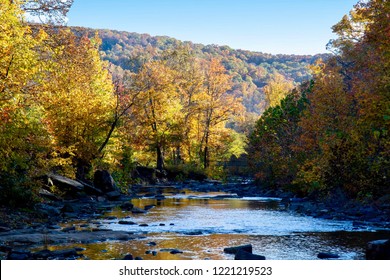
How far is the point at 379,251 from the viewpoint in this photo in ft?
42.6

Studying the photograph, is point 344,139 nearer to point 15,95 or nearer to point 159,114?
point 15,95

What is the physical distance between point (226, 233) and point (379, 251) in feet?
24.6

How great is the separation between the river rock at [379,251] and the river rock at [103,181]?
26.2 metres

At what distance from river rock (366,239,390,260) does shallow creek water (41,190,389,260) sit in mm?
1643

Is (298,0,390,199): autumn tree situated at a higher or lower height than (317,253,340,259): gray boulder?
higher

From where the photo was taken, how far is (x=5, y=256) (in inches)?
557

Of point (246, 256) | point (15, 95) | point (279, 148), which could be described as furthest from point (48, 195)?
point (279, 148)

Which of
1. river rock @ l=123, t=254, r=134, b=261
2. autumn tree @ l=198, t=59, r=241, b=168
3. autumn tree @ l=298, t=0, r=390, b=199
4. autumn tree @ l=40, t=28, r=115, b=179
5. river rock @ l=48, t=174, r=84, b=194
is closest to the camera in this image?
river rock @ l=123, t=254, r=134, b=261

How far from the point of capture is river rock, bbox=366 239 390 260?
42.2 feet

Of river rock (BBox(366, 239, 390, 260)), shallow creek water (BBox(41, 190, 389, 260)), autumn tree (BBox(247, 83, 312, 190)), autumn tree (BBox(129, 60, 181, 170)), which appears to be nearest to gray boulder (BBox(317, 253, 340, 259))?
shallow creek water (BBox(41, 190, 389, 260))

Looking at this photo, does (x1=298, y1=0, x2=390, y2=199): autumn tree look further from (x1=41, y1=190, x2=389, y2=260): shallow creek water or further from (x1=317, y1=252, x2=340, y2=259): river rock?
(x1=317, y1=252, x2=340, y2=259): river rock

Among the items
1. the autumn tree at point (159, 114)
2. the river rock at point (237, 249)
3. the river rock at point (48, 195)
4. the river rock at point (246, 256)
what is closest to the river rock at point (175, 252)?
the river rock at point (237, 249)

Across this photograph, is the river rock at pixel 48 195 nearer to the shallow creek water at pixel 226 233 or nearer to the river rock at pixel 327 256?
the shallow creek water at pixel 226 233

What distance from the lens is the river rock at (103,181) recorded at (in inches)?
1479
